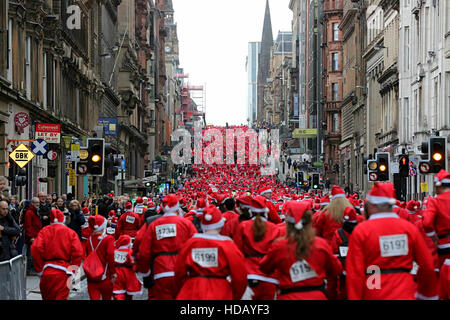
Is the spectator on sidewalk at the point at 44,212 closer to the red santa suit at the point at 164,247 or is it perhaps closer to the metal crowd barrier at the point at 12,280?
the metal crowd barrier at the point at 12,280

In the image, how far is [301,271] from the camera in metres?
8.52

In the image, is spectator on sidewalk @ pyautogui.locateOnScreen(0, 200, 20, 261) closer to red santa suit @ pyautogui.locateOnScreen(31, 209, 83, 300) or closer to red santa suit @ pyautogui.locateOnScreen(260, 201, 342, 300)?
red santa suit @ pyautogui.locateOnScreen(31, 209, 83, 300)

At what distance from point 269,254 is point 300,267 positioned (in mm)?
389

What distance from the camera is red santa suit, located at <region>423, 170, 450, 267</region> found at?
11195mm

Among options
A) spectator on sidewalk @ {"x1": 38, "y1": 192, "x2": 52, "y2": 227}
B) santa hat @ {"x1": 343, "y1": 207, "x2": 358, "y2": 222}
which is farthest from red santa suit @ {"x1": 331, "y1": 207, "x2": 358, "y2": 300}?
spectator on sidewalk @ {"x1": 38, "y1": 192, "x2": 52, "y2": 227}

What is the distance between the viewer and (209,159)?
16538cm

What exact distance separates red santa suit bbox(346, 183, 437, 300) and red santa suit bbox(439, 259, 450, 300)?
7.20ft

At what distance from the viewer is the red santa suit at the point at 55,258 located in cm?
1237

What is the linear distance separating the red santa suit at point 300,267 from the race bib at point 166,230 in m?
2.31

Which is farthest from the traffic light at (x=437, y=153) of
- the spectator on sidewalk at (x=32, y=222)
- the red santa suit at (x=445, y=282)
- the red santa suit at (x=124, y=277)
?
the red santa suit at (x=445, y=282)

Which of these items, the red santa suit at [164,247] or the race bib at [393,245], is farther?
the red santa suit at [164,247]

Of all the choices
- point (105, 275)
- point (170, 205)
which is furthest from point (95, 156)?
point (170, 205)
